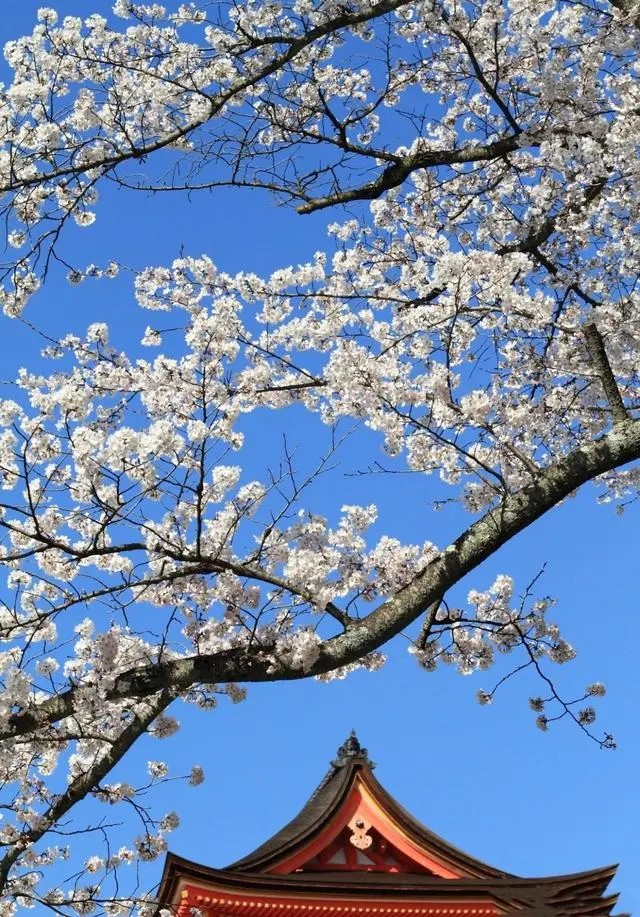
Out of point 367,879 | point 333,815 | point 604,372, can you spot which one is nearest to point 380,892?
point 367,879

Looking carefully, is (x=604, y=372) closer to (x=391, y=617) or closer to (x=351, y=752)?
(x=391, y=617)

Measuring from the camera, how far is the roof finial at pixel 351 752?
11.6 meters

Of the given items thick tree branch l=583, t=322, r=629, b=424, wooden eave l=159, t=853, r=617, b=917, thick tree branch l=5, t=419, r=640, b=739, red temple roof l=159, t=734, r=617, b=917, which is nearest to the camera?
thick tree branch l=5, t=419, r=640, b=739

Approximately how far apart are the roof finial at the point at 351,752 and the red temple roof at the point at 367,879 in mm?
300

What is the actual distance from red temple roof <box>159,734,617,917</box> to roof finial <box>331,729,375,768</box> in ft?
0.98

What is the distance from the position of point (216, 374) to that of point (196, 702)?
197 cm

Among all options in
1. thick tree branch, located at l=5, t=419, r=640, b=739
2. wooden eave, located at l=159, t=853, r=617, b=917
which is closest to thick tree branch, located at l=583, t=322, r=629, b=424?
thick tree branch, located at l=5, t=419, r=640, b=739

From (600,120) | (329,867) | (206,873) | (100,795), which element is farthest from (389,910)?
(600,120)

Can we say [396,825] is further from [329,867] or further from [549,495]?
[549,495]

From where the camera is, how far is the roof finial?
11.6m

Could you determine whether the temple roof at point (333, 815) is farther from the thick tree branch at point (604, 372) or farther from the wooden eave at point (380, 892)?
the thick tree branch at point (604, 372)

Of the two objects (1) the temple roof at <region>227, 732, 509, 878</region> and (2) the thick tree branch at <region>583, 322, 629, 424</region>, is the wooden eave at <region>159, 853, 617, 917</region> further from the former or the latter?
(2) the thick tree branch at <region>583, 322, 629, 424</region>

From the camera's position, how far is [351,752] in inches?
461

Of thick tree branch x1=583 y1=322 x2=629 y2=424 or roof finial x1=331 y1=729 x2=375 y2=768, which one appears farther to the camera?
roof finial x1=331 y1=729 x2=375 y2=768
